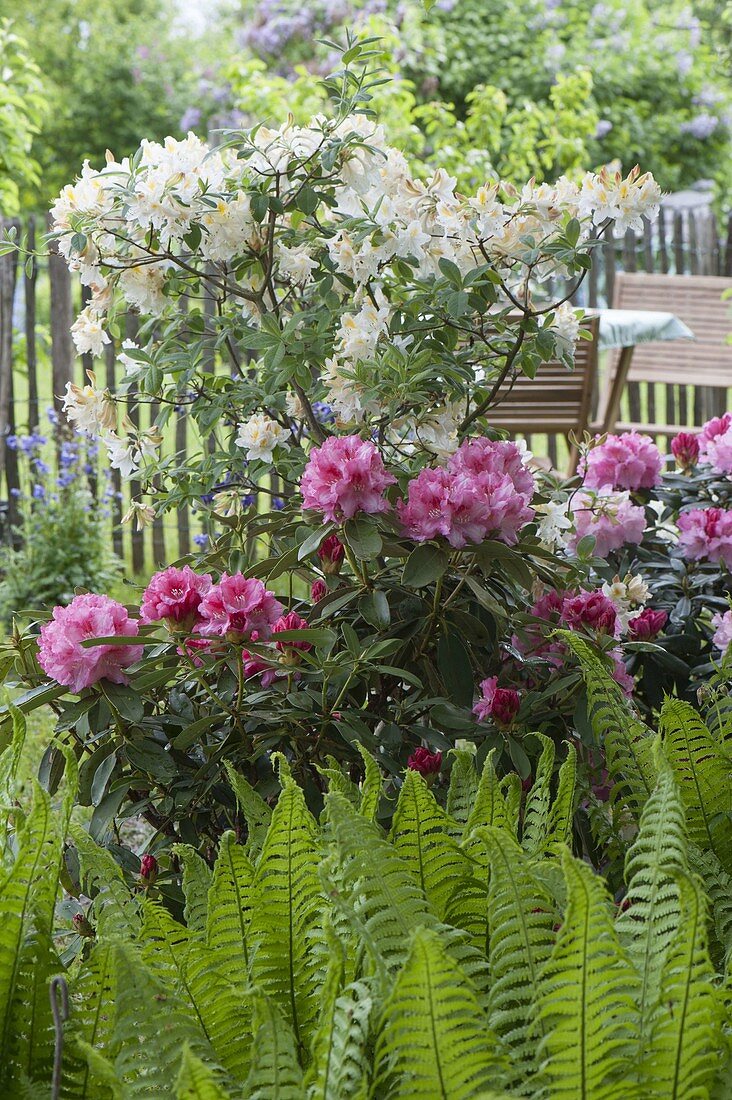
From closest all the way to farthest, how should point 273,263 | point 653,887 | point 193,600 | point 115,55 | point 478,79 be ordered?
point 653,887 → point 193,600 → point 273,263 → point 478,79 → point 115,55

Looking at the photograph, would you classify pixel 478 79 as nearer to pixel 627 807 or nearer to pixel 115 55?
pixel 115 55

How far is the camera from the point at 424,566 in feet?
5.07

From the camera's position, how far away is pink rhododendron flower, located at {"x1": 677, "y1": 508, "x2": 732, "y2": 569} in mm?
2152

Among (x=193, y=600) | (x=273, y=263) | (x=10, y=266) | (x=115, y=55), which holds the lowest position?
(x=193, y=600)

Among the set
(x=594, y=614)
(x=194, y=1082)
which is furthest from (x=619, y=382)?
(x=194, y=1082)

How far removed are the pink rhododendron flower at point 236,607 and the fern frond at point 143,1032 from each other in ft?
2.19

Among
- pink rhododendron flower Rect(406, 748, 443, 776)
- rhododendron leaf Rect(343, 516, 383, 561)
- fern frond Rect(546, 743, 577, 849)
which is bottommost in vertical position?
pink rhododendron flower Rect(406, 748, 443, 776)

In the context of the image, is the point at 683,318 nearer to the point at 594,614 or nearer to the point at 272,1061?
the point at 594,614

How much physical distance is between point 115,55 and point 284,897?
15406mm

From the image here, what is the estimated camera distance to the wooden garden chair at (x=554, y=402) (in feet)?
16.7

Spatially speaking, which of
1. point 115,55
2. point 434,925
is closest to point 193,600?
point 434,925

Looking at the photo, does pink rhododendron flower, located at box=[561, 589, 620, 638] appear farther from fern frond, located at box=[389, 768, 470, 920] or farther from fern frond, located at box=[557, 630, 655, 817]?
fern frond, located at box=[389, 768, 470, 920]

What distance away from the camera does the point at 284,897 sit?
947 millimetres

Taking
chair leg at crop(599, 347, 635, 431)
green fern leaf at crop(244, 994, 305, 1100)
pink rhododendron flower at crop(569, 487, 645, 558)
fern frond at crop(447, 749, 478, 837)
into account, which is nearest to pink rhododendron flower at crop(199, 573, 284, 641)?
fern frond at crop(447, 749, 478, 837)
